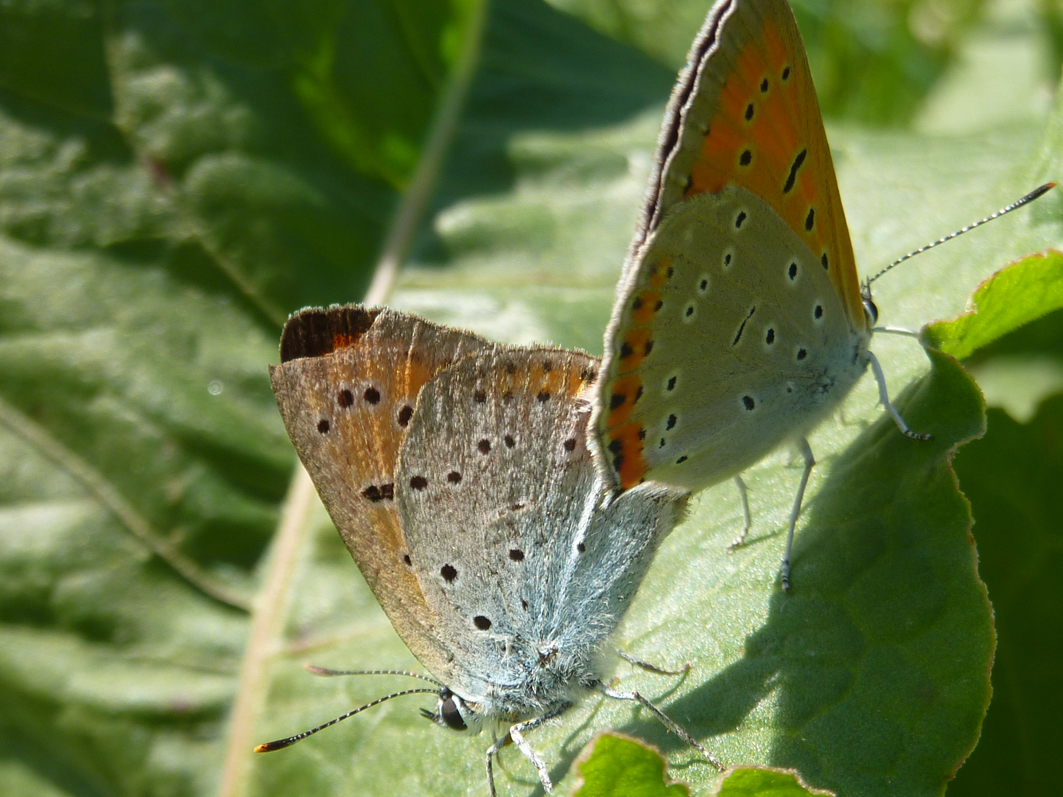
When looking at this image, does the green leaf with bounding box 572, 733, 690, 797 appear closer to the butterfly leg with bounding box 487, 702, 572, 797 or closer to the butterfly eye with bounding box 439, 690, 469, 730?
the butterfly leg with bounding box 487, 702, 572, 797

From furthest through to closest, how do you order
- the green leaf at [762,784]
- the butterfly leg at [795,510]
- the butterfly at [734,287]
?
the butterfly leg at [795,510] < the butterfly at [734,287] < the green leaf at [762,784]

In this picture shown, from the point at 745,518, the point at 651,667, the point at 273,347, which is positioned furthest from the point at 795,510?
the point at 273,347

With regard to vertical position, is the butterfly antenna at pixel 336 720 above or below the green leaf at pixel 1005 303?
below

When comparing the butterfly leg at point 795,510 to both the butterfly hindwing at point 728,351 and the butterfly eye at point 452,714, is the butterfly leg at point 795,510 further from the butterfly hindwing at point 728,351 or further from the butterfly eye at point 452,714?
the butterfly eye at point 452,714

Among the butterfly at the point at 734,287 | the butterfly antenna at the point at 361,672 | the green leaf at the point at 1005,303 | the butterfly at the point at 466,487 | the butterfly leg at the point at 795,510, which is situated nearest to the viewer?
the green leaf at the point at 1005,303

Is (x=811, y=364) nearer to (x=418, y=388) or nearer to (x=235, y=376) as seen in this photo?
(x=418, y=388)

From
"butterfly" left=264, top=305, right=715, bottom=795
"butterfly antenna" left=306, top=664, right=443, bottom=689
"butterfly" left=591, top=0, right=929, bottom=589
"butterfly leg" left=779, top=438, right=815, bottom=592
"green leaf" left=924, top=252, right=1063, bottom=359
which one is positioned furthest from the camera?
"butterfly antenna" left=306, top=664, right=443, bottom=689

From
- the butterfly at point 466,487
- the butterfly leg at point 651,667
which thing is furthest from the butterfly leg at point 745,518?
the butterfly leg at point 651,667

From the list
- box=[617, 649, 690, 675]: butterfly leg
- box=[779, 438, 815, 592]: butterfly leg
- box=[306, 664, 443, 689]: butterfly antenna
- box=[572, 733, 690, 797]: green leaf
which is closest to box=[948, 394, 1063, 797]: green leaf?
box=[779, 438, 815, 592]: butterfly leg
